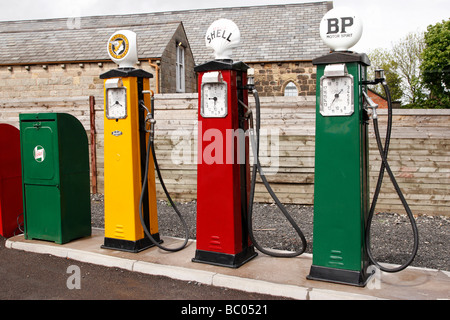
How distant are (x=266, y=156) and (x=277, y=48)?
1197 cm

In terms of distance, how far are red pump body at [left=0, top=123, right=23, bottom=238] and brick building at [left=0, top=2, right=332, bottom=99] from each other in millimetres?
8616

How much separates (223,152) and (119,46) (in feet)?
6.16

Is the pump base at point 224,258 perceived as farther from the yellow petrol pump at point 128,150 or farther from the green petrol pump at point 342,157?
the green petrol pump at point 342,157

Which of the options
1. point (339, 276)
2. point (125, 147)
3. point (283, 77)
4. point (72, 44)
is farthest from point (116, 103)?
point (283, 77)

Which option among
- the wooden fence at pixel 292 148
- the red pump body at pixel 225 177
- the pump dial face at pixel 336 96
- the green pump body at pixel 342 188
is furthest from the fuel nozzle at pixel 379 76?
the wooden fence at pixel 292 148

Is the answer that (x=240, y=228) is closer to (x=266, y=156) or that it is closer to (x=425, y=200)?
(x=266, y=156)

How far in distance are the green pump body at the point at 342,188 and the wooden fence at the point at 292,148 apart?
3712 mm

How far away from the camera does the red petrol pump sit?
4.40m

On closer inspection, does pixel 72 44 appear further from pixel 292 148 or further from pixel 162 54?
pixel 292 148

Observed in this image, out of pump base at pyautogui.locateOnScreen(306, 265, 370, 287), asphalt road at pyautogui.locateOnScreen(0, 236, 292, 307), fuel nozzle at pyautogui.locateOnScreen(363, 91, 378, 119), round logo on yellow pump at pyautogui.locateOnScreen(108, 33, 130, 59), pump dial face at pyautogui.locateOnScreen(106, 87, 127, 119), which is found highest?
round logo on yellow pump at pyautogui.locateOnScreen(108, 33, 130, 59)

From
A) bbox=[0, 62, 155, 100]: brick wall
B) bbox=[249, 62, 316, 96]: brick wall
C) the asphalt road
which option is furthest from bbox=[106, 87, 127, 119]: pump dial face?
bbox=[249, 62, 316, 96]: brick wall

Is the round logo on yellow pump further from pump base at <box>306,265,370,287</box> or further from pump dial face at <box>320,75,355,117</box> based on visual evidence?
pump base at <box>306,265,370,287</box>

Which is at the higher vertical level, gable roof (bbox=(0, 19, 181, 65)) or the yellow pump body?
gable roof (bbox=(0, 19, 181, 65))

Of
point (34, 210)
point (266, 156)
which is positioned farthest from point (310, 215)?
point (34, 210)
